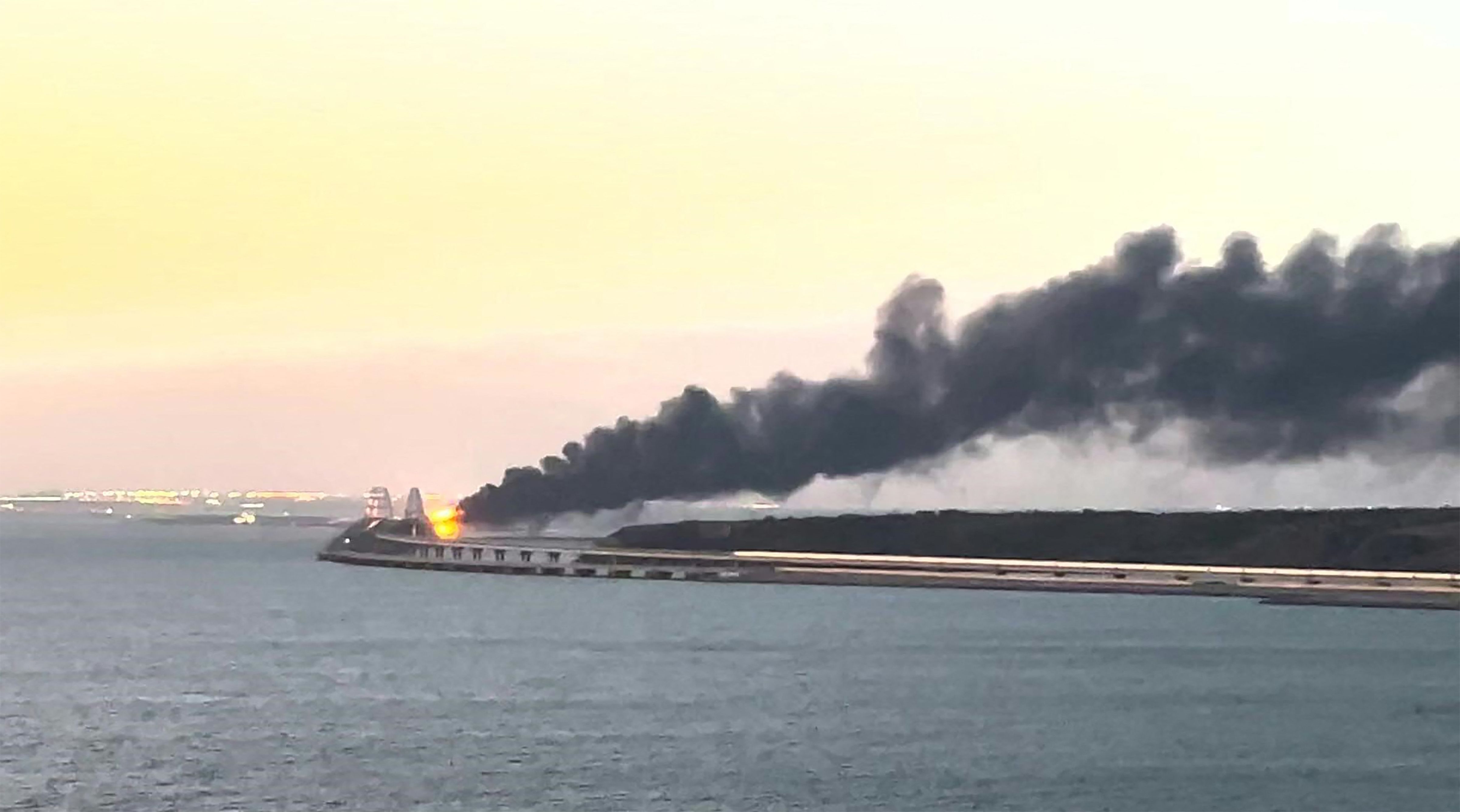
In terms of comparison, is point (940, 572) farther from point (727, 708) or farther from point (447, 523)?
point (727, 708)

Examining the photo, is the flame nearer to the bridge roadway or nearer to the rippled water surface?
the bridge roadway

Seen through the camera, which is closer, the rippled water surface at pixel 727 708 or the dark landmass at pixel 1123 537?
the rippled water surface at pixel 727 708

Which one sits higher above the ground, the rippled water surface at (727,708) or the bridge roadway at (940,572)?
the bridge roadway at (940,572)

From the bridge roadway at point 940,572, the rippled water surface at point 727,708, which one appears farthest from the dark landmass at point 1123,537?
the rippled water surface at point 727,708

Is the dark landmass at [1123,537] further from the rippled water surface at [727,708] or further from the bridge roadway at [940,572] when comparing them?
the rippled water surface at [727,708]

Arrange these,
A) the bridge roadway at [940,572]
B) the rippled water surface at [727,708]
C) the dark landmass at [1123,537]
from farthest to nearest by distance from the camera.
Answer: the dark landmass at [1123,537]
the bridge roadway at [940,572]
the rippled water surface at [727,708]

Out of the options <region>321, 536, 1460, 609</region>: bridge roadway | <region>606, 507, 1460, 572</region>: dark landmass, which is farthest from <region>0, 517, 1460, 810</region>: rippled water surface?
<region>606, 507, 1460, 572</region>: dark landmass

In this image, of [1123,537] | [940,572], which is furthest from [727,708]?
[1123,537]
